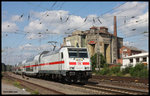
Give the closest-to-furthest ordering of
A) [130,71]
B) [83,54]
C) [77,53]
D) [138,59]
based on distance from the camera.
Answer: [77,53] → [83,54] → [130,71] → [138,59]

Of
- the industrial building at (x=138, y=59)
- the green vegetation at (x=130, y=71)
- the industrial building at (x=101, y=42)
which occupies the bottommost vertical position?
the green vegetation at (x=130, y=71)

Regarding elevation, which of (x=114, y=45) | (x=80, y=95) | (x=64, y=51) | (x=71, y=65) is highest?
(x=114, y=45)

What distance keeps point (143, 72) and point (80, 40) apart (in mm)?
62451

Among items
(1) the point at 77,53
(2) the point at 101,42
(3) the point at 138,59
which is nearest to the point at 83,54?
(1) the point at 77,53

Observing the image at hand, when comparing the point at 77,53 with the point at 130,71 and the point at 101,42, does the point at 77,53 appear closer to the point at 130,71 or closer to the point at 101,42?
the point at 130,71

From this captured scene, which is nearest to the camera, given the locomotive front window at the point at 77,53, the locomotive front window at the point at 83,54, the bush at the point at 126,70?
the locomotive front window at the point at 77,53

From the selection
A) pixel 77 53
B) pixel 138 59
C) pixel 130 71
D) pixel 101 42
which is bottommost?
pixel 130 71

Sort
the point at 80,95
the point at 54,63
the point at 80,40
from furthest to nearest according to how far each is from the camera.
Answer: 1. the point at 80,40
2. the point at 54,63
3. the point at 80,95

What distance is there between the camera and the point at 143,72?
32.1 m

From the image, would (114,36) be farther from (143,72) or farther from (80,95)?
(80,95)

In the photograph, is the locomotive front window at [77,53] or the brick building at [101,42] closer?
the locomotive front window at [77,53]

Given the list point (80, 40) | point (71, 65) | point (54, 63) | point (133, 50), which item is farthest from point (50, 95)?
point (133, 50)

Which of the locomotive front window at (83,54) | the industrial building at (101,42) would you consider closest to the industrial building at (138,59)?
the industrial building at (101,42)

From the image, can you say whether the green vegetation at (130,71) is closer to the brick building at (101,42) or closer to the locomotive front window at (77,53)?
the locomotive front window at (77,53)
